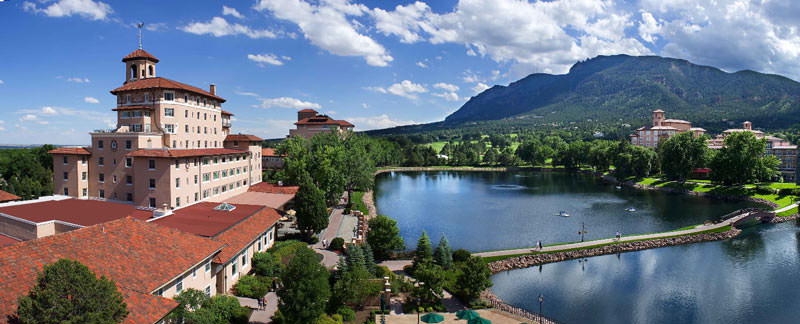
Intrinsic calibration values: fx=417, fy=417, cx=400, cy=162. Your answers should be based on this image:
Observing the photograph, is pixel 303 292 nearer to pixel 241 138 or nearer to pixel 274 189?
pixel 274 189

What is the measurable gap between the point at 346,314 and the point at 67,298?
13926 millimetres

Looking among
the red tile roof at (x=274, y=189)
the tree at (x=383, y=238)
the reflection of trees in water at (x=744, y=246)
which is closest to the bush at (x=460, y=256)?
the tree at (x=383, y=238)

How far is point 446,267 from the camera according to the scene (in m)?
33.6

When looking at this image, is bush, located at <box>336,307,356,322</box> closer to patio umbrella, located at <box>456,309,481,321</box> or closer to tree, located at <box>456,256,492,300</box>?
patio umbrella, located at <box>456,309,481,321</box>

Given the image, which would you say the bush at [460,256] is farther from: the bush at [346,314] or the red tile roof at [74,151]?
the red tile roof at [74,151]

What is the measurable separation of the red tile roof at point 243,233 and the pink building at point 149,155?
10214 mm

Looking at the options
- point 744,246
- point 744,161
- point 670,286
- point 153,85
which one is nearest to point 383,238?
point 670,286

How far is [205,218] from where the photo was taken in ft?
113

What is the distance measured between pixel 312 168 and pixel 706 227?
164 ft

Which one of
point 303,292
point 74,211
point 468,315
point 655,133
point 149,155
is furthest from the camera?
point 655,133

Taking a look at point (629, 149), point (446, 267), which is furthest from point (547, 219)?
point (629, 149)

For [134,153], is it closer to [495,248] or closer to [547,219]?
[495,248]

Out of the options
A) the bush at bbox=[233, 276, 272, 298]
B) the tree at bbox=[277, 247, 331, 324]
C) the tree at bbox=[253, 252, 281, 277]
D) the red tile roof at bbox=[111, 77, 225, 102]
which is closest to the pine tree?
the tree at bbox=[253, 252, 281, 277]

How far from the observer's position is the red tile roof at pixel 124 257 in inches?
655
